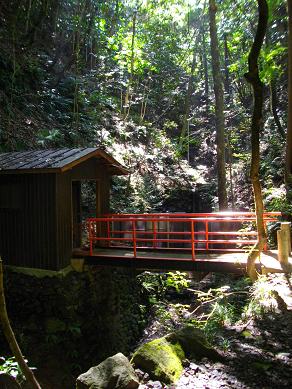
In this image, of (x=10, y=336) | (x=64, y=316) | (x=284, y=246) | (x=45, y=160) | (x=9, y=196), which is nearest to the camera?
(x=10, y=336)

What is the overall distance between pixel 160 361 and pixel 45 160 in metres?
5.67

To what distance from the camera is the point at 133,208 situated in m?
15.4

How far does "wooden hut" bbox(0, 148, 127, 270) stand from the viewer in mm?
8648

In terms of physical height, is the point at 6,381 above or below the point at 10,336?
below

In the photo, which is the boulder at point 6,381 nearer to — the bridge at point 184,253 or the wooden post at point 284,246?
the bridge at point 184,253

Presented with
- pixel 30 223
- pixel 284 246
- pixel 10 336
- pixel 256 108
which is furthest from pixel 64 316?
pixel 256 108

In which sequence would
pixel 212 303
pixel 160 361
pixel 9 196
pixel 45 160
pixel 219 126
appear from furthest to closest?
pixel 219 126 → pixel 212 303 → pixel 9 196 → pixel 45 160 → pixel 160 361

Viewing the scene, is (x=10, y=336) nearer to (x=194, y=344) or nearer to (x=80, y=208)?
(x=194, y=344)

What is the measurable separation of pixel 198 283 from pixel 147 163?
25.5ft

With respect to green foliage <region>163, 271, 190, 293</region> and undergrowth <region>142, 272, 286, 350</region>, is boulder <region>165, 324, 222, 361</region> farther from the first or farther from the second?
green foliage <region>163, 271, 190, 293</region>

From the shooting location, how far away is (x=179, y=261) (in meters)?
8.34

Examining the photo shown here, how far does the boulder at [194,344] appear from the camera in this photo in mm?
5688

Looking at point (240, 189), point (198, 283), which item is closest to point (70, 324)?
point (198, 283)

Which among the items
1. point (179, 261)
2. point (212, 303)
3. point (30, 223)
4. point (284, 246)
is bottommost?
point (212, 303)
